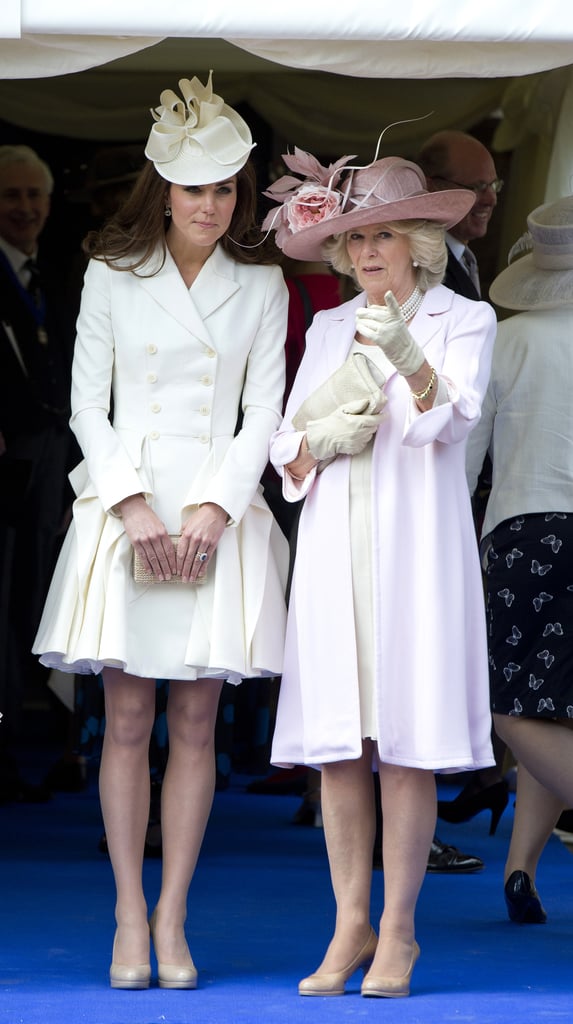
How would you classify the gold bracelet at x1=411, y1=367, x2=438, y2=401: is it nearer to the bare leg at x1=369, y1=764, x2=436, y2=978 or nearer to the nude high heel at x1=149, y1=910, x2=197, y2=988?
the bare leg at x1=369, y1=764, x2=436, y2=978

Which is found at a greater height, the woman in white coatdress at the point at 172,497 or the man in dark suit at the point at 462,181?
the man in dark suit at the point at 462,181

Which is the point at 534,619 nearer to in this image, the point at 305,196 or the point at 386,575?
the point at 386,575

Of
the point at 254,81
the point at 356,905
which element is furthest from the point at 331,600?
the point at 254,81

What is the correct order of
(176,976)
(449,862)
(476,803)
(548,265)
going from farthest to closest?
(476,803)
(449,862)
(548,265)
(176,976)

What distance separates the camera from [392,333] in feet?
10.7

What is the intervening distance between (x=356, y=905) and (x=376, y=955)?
12 cm

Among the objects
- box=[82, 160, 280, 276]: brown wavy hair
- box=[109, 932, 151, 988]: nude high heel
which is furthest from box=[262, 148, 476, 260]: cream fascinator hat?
box=[109, 932, 151, 988]: nude high heel

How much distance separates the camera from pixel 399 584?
A: 11.5ft

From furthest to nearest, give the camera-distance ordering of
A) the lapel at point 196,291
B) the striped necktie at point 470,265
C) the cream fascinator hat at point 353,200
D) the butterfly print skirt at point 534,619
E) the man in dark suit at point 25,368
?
the man in dark suit at point 25,368 < the striped necktie at point 470,265 < the butterfly print skirt at point 534,619 < the lapel at point 196,291 < the cream fascinator hat at point 353,200

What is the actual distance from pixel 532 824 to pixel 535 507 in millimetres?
934

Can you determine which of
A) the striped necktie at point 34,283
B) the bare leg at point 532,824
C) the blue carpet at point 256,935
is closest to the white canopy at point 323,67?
the striped necktie at point 34,283

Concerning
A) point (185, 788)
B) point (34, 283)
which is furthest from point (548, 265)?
point (34, 283)

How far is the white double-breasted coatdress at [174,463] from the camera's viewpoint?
3613mm

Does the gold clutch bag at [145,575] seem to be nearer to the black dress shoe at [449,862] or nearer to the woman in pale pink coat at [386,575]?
the woman in pale pink coat at [386,575]
